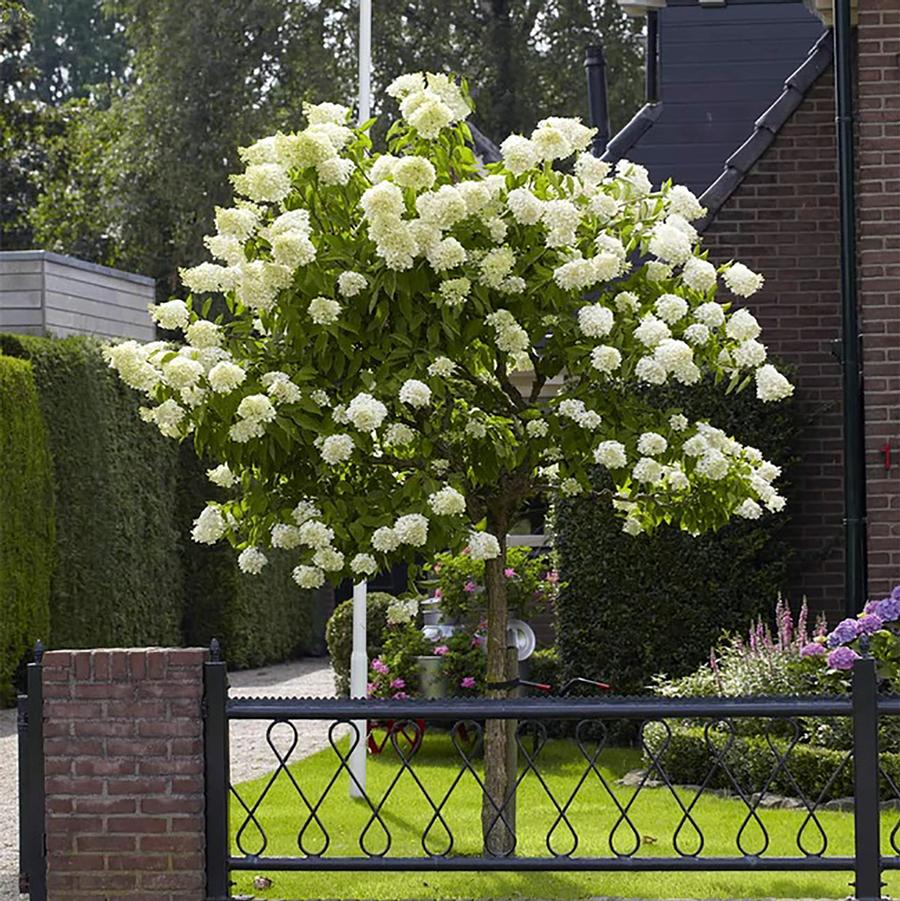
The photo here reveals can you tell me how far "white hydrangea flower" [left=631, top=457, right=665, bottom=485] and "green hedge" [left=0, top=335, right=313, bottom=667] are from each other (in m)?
9.45

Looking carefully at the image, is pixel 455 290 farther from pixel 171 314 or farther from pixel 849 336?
pixel 849 336

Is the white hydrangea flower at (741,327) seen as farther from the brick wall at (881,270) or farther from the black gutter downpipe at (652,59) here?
the black gutter downpipe at (652,59)

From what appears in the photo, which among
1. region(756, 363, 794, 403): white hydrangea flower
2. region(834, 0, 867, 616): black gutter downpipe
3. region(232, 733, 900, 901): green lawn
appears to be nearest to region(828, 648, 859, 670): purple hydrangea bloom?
region(232, 733, 900, 901): green lawn

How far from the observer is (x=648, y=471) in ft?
24.2

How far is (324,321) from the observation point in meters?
7.07

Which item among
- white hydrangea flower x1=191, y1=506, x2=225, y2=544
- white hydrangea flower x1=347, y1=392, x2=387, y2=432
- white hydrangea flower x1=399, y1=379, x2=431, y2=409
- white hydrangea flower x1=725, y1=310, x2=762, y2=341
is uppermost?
white hydrangea flower x1=725, y1=310, x2=762, y2=341

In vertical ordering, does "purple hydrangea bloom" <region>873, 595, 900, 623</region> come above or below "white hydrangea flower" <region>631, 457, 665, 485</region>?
below

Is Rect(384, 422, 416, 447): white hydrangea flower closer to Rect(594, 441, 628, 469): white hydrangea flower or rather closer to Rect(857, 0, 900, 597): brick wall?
Rect(594, 441, 628, 469): white hydrangea flower

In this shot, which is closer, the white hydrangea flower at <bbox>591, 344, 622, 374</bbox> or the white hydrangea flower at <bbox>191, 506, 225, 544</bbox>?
the white hydrangea flower at <bbox>591, 344, 622, 374</bbox>

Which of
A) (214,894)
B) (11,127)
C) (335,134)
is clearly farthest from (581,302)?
(11,127)

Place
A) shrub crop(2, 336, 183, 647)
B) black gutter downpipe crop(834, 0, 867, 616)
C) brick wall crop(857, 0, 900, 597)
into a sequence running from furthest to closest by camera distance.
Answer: shrub crop(2, 336, 183, 647), black gutter downpipe crop(834, 0, 867, 616), brick wall crop(857, 0, 900, 597)

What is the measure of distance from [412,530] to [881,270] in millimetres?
4523

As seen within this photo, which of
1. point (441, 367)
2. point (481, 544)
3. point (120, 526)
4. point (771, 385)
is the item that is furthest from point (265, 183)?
point (120, 526)

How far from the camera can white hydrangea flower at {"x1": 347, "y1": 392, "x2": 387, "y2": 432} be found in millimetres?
6930
